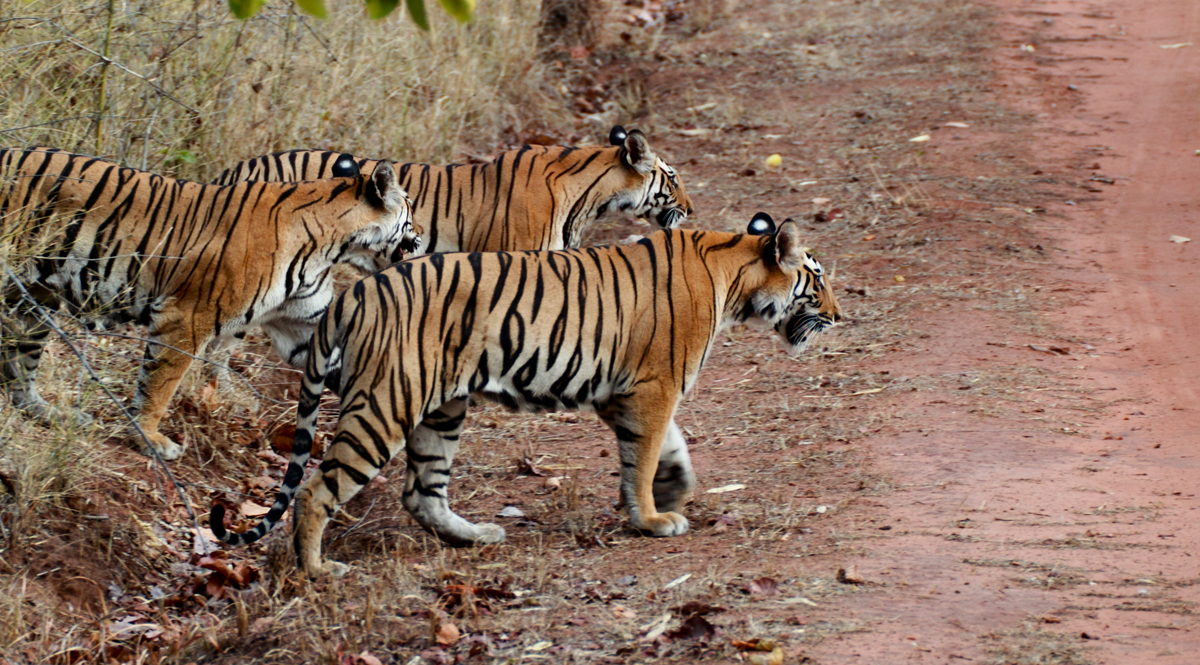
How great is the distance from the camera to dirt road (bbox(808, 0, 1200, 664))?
12.7 feet

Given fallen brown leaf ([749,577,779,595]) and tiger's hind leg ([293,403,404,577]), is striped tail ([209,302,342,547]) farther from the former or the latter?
fallen brown leaf ([749,577,779,595])

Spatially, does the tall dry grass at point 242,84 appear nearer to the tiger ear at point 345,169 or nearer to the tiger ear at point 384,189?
the tiger ear at point 345,169

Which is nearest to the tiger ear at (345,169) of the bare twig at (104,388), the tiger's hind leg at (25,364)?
the tiger's hind leg at (25,364)

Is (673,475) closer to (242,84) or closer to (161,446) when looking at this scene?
(161,446)

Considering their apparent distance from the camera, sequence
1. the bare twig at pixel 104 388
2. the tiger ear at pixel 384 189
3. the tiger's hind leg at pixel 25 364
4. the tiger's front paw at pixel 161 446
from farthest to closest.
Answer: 1. the tiger ear at pixel 384 189
2. the tiger's front paw at pixel 161 446
3. the tiger's hind leg at pixel 25 364
4. the bare twig at pixel 104 388

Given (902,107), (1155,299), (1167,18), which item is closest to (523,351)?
(1155,299)

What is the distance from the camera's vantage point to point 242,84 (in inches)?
305

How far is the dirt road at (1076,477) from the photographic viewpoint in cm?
386

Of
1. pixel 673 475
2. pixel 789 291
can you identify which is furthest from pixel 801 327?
pixel 673 475

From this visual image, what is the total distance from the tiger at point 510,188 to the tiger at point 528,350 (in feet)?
5.59

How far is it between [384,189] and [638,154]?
176 cm

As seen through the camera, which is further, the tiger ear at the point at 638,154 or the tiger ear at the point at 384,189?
the tiger ear at the point at 638,154

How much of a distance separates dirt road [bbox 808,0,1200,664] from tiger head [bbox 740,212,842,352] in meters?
0.67

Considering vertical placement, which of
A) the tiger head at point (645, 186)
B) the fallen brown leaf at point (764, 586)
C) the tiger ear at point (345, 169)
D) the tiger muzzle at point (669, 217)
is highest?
the tiger ear at point (345, 169)
